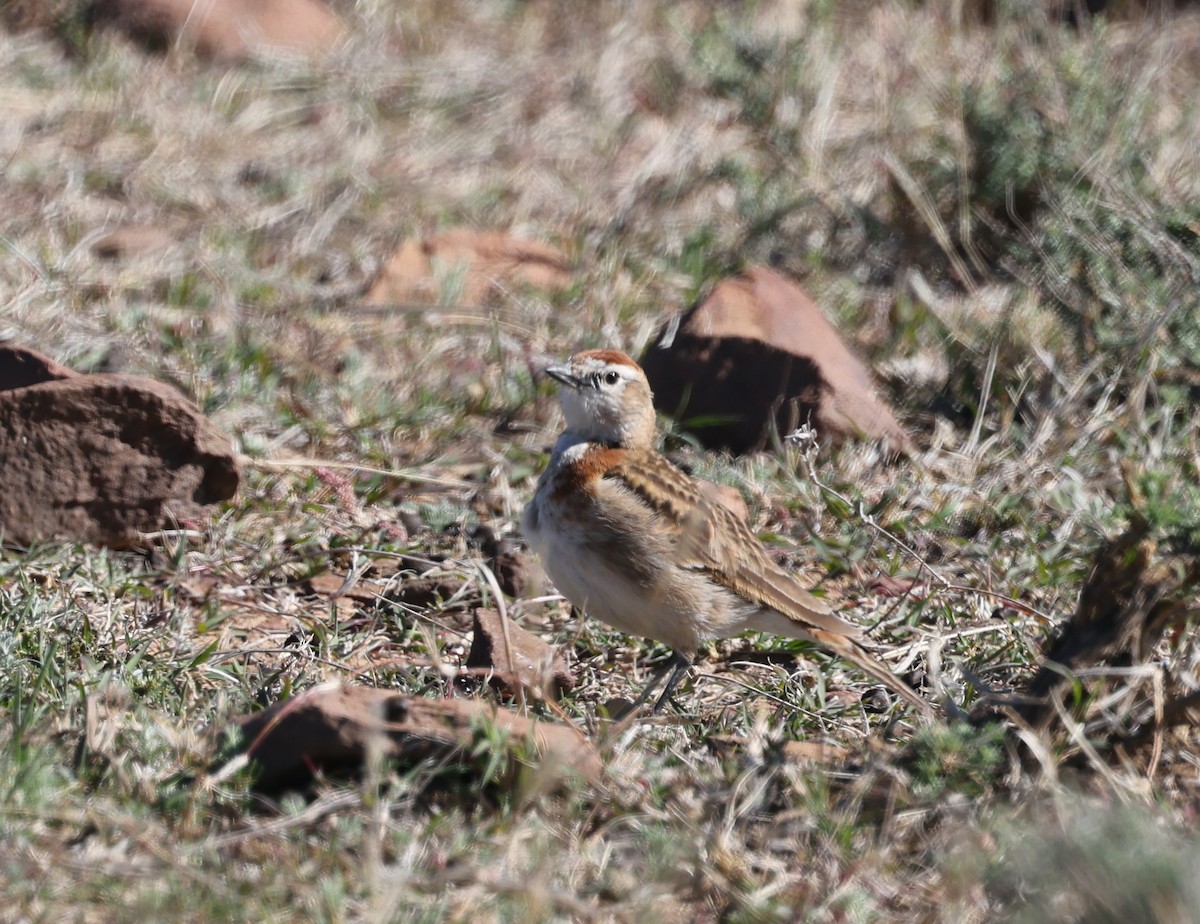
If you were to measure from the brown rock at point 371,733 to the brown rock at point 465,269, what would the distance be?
4.03 meters

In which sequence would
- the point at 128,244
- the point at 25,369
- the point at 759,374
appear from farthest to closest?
the point at 128,244 < the point at 759,374 < the point at 25,369

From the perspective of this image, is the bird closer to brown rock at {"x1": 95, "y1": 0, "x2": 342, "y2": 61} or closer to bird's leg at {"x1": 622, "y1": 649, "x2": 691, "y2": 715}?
bird's leg at {"x1": 622, "y1": 649, "x2": 691, "y2": 715}

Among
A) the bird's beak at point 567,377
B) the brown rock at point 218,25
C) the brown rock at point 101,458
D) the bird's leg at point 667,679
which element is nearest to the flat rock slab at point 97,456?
the brown rock at point 101,458

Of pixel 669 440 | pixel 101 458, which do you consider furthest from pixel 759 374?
pixel 101 458

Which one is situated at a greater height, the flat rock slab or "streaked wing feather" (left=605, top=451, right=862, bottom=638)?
"streaked wing feather" (left=605, top=451, right=862, bottom=638)

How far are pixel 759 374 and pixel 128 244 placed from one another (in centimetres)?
361

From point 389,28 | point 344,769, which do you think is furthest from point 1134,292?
point 389,28

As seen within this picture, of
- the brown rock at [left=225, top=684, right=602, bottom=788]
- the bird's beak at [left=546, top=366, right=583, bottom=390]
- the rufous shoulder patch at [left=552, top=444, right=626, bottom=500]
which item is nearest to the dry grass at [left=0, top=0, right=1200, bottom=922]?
the brown rock at [left=225, top=684, right=602, bottom=788]

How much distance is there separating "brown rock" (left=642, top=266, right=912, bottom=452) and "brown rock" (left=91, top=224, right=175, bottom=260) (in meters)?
2.87

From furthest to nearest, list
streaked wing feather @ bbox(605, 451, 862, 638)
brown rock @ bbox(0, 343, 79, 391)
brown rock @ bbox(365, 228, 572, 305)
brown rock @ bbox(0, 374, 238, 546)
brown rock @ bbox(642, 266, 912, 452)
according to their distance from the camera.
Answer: brown rock @ bbox(365, 228, 572, 305) < brown rock @ bbox(642, 266, 912, 452) < brown rock @ bbox(0, 343, 79, 391) < brown rock @ bbox(0, 374, 238, 546) < streaked wing feather @ bbox(605, 451, 862, 638)

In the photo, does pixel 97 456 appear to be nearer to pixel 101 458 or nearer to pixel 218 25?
pixel 101 458

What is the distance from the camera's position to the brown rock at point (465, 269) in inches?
320

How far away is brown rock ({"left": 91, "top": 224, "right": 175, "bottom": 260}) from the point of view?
8.35 metres

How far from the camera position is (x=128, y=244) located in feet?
27.5
